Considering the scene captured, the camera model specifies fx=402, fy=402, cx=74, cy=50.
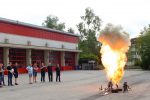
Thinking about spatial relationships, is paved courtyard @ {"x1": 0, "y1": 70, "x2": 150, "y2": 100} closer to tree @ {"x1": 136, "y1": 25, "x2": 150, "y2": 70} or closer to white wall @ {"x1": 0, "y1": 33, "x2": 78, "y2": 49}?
white wall @ {"x1": 0, "y1": 33, "x2": 78, "y2": 49}

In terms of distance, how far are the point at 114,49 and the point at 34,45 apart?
34.4 meters

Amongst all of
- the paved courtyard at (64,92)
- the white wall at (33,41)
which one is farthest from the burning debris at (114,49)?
the white wall at (33,41)

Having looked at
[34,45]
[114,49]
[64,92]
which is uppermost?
[34,45]

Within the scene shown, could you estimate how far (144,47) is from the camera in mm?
81062

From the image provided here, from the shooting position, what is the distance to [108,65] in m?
26.1

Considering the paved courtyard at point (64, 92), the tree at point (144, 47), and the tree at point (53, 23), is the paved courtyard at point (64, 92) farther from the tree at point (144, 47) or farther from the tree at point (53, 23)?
the tree at point (53, 23)

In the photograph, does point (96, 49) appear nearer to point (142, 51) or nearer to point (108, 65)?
point (142, 51)

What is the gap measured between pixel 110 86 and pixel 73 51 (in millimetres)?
50808

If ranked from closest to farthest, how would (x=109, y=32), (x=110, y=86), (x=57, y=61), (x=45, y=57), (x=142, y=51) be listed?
(x=110, y=86) → (x=109, y=32) → (x=45, y=57) → (x=57, y=61) → (x=142, y=51)

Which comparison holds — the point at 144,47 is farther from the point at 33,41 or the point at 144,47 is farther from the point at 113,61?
the point at 113,61

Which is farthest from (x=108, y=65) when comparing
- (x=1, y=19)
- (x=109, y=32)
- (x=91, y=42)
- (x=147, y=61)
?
(x=91, y=42)

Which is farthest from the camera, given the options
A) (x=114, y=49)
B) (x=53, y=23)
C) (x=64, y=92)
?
(x=53, y=23)

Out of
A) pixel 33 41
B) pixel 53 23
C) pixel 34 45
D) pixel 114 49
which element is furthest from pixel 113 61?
pixel 53 23

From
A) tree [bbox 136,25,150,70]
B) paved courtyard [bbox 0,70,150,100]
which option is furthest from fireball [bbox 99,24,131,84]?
tree [bbox 136,25,150,70]
